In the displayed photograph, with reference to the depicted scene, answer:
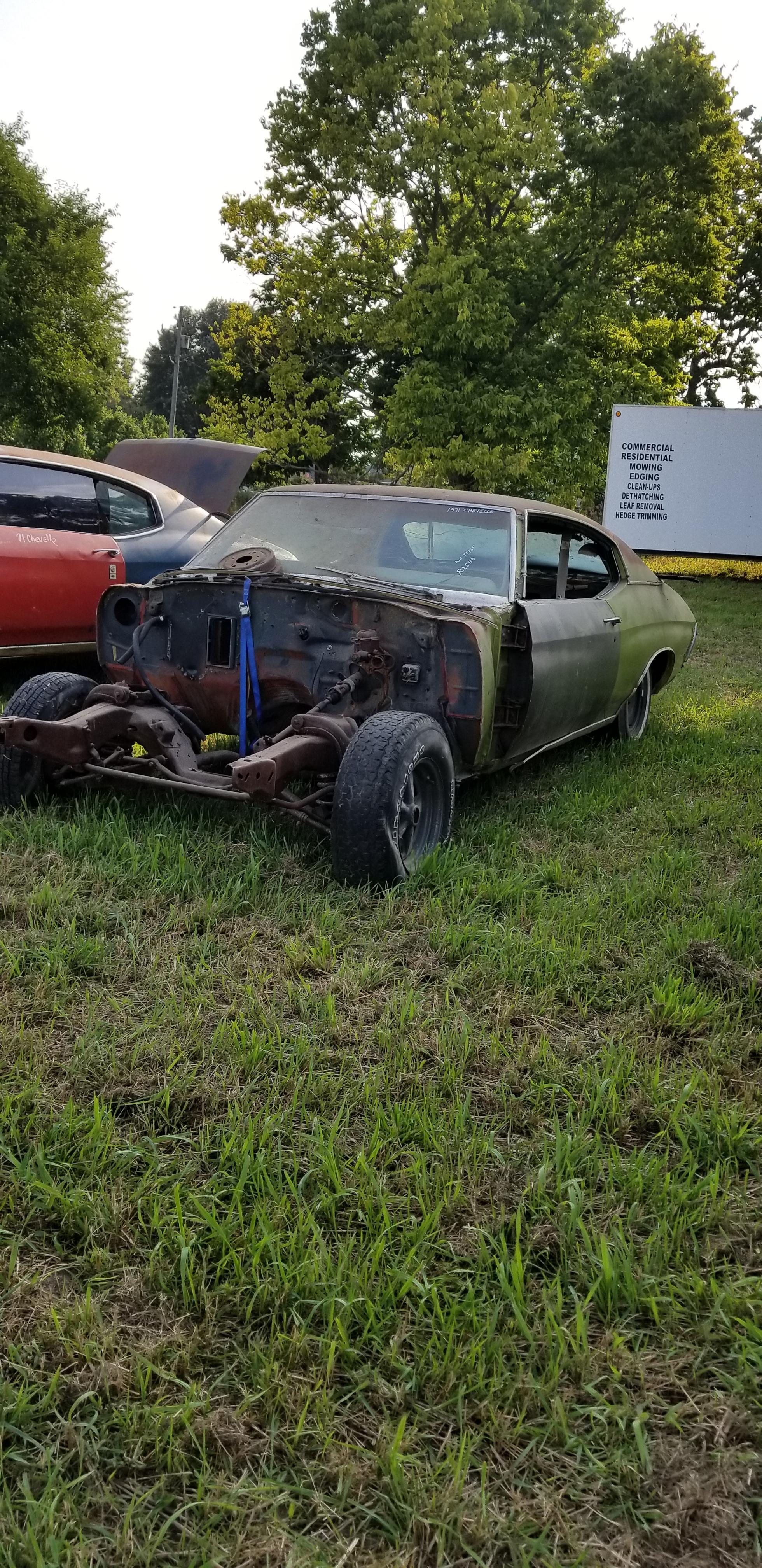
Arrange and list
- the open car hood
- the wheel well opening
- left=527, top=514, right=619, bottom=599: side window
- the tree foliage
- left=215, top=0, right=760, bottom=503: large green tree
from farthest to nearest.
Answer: the tree foliage, left=215, top=0, right=760, bottom=503: large green tree, the open car hood, the wheel well opening, left=527, top=514, right=619, bottom=599: side window

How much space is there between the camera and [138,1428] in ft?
5.36

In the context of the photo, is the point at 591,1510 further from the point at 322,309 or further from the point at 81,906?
the point at 322,309

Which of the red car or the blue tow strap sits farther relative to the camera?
the red car

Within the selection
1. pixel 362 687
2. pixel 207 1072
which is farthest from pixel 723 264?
pixel 207 1072

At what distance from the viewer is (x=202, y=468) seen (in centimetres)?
759

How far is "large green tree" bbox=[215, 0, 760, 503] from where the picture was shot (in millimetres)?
18016

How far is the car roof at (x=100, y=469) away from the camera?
20.2ft

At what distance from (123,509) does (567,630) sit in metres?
Result: 3.17

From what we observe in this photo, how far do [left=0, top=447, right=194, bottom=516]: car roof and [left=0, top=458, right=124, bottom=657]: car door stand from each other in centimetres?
3

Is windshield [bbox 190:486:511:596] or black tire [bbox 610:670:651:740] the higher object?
windshield [bbox 190:486:511:596]

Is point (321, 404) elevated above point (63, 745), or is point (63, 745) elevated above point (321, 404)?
point (321, 404)

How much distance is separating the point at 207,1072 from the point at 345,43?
2226 cm

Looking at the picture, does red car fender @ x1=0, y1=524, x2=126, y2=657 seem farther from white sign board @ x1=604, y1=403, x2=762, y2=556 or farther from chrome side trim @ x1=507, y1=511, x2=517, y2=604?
white sign board @ x1=604, y1=403, x2=762, y2=556

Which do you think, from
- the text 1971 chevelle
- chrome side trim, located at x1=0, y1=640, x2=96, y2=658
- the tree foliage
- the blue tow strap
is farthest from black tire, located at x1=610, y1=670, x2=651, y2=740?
the tree foliage
